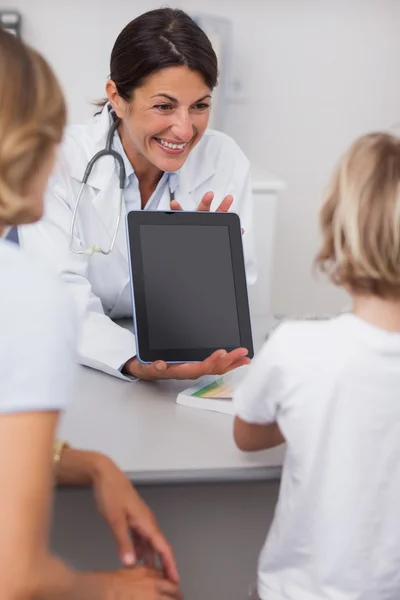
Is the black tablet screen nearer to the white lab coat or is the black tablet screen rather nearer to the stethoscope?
the white lab coat

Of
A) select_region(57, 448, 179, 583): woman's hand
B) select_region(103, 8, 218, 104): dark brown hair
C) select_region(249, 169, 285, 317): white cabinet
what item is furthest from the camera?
select_region(249, 169, 285, 317): white cabinet

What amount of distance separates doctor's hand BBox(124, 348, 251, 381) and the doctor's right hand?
37 centimetres

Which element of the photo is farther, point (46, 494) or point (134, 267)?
point (134, 267)

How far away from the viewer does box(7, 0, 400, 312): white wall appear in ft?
8.77

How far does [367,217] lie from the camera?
968mm

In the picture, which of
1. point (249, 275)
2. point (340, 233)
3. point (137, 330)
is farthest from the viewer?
point (249, 275)

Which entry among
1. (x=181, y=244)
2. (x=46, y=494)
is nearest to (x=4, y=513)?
(x=46, y=494)

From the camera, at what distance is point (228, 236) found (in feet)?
4.65

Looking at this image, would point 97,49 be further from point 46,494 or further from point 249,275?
point 46,494

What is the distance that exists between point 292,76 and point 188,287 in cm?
170

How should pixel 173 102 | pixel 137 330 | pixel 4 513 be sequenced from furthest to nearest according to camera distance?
pixel 173 102, pixel 137 330, pixel 4 513

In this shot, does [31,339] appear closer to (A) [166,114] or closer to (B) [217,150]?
(A) [166,114]

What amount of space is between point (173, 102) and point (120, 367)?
0.55 m

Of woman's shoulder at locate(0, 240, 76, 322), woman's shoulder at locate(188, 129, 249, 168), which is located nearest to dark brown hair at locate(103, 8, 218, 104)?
woman's shoulder at locate(188, 129, 249, 168)
